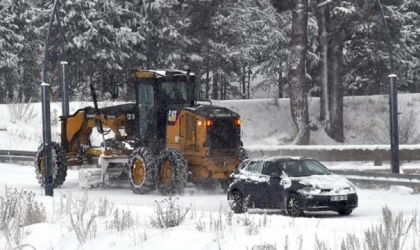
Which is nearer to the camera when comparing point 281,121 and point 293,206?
point 293,206

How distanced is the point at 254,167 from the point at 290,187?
1994mm

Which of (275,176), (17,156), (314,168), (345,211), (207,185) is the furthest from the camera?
(17,156)

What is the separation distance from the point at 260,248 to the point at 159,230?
2.58 meters

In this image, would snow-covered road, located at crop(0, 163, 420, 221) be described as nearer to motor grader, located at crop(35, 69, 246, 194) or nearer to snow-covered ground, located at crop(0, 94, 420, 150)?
motor grader, located at crop(35, 69, 246, 194)

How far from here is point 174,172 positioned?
23234 mm

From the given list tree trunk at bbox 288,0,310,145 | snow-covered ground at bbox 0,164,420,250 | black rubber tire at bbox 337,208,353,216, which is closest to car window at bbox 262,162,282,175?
black rubber tire at bbox 337,208,353,216

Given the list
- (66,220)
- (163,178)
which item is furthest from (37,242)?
(163,178)

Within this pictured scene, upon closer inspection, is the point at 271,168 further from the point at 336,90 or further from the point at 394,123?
the point at 336,90

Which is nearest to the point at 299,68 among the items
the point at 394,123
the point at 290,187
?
the point at 394,123

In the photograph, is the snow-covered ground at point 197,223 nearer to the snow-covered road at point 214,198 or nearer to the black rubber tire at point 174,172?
the snow-covered road at point 214,198

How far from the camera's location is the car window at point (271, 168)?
19.3 metres

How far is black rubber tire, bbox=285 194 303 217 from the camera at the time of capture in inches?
709

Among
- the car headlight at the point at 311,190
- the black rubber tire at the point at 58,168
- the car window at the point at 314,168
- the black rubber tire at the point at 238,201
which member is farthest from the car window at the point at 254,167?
the black rubber tire at the point at 58,168

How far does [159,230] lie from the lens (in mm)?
12461
